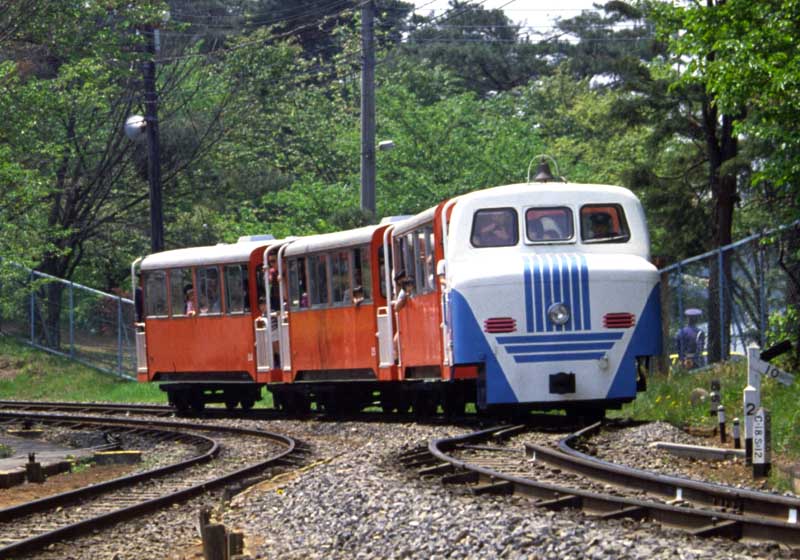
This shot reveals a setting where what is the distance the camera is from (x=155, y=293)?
27.2 m

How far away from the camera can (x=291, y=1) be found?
66.2 m

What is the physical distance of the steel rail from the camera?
8.35 meters

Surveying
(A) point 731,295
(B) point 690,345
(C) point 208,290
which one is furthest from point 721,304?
(C) point 208,290

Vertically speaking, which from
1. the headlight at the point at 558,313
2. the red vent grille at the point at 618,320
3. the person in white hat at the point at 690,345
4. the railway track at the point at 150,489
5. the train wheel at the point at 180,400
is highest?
the headlight at the point at 558,313

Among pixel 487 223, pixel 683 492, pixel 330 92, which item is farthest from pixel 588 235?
pixel 330 92

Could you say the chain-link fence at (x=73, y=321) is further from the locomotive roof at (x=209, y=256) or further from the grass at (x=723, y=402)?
the grass at (x=723, y=402)

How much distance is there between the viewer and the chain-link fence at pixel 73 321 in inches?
1414

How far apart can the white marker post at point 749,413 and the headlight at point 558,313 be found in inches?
167

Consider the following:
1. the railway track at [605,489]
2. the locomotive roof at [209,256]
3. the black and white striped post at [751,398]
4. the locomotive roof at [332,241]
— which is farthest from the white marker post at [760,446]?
the locomotive roof at [209,256]

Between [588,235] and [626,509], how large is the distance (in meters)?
9.08

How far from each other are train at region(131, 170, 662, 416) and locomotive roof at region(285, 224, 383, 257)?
0.03 meters

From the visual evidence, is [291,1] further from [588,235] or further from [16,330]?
[588,235]

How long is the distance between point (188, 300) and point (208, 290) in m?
0.79

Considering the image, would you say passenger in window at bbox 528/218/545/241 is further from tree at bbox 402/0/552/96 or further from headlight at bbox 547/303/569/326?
tree at bbox 402/0/552/96
